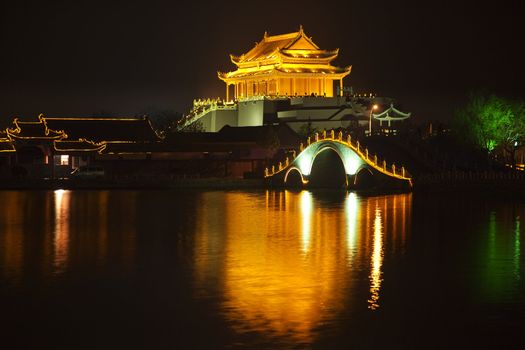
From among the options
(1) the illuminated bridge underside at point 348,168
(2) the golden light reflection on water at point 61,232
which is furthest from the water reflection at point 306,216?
(2) the golden light reflection on water at point 61,232

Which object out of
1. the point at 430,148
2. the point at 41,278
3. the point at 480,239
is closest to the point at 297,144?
the point at 430,148

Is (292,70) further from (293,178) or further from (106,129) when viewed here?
(293,178)

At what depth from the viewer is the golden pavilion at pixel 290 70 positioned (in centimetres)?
8238

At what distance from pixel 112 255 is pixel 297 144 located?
142 ft

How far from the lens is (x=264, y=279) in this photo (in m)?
24.8

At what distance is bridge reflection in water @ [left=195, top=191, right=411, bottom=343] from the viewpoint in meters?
20.7

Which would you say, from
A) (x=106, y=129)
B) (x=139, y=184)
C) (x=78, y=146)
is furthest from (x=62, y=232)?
(x=106, y=129)

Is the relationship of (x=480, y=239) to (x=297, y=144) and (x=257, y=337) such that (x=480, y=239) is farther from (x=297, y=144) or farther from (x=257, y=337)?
(x=297, y=144)

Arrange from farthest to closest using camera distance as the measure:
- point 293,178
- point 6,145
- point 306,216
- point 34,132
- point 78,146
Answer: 1. point 6,145
2. point 34,132
3. point 78,146
4. point 293,178
5. point 306,216

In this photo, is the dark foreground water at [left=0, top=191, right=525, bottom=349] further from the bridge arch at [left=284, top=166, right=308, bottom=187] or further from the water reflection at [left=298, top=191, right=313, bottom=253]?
the bridge arch at [left=284, top=166, right=308, bottom=187]

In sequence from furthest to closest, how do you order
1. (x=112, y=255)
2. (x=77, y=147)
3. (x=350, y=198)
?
(x=77, y=147) → (x=350, y=198) → (x=112, y=255)

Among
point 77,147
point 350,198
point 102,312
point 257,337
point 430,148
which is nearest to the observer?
point 257,337

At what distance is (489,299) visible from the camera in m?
22.1

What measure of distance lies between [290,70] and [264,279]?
58.6 m
